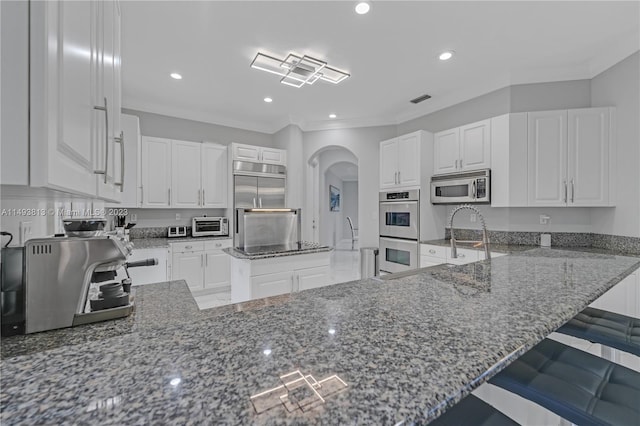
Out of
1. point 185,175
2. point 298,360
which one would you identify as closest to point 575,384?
point 298,360

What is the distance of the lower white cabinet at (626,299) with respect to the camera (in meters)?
2.27

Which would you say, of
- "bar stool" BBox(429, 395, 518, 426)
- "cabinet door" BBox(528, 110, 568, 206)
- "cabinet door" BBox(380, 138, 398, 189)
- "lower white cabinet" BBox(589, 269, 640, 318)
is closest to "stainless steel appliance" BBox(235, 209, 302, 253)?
A: "cabinet door" BBox(380, 138, 398, 189)

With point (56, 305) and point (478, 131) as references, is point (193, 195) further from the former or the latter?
point (478, 131)

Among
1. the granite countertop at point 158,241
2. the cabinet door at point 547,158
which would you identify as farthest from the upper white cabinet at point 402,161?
the granite countertop at point 158,241

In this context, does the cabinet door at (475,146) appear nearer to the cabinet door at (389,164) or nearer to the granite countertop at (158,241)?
the cabinet door at (389,164)

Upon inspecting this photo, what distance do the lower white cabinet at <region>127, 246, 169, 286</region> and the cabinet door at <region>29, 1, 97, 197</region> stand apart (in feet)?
8.67

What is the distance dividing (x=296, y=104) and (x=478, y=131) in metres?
2.49

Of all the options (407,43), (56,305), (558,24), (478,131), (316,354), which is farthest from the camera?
(478,131)

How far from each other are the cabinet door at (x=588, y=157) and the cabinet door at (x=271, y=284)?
9.81 feet

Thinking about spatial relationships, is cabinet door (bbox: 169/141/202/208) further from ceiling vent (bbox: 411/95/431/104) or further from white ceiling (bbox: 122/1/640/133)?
ceiling vent (bbox: 411/95/431/104)

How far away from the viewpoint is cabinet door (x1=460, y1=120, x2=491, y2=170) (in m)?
3.23

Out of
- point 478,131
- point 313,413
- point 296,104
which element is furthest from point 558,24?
point 313,413

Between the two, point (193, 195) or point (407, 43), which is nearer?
point (407, 43)

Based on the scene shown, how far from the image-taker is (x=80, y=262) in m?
0.93
